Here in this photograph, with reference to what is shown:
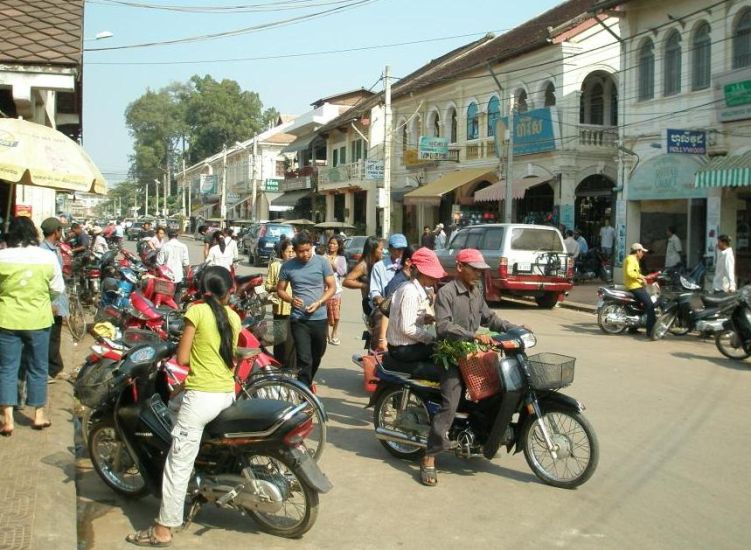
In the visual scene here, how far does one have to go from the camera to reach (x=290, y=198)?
5522 centimetres

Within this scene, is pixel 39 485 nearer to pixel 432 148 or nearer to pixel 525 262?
pixel 525 262

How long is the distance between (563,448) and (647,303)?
28.4 feet

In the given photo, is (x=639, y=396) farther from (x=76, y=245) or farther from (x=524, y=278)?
(x=76, y=245)

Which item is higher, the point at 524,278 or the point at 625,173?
the point at 625,173

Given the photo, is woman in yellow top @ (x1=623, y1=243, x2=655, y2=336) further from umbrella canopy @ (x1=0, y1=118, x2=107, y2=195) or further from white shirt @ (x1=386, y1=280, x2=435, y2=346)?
umbrella canopy @ (x1=0, y1=118, x2=107, y2=195)

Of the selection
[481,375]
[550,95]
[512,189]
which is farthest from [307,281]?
[550,95]

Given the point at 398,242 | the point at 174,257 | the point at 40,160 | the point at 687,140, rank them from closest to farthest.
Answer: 1. the point at 40,160
2. the point at 398,242
3. the point at 174,257
4. the point at 687,140

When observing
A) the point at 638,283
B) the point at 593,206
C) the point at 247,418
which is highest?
the point at 593,206

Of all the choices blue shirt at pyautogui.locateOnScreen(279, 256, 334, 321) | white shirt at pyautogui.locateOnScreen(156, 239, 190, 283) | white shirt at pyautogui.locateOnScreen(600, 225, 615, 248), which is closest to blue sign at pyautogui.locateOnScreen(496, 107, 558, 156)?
white shirt at pyautogui.locateOnScreen(600, 225, 615, 248)

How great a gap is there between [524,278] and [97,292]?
29.0 ft

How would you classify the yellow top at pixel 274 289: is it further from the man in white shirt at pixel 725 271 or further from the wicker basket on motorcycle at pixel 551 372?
the man in white shirt at pixel 725 271

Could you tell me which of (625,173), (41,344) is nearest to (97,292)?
(41,344)

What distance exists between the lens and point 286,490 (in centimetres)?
475

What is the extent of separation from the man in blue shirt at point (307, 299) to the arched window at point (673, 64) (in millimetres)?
16540
